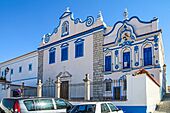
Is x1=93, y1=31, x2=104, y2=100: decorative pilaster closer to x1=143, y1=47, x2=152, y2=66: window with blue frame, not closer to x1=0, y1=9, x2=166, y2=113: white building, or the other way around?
x1=0, y1=9, x2=166, y2=113: white building

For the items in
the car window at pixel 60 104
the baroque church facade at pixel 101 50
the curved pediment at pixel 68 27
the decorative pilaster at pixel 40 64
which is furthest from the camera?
the decorative pilaster at pixel 40 64

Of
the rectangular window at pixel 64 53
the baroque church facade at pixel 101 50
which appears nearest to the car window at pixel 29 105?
the baroque church facade at pixel 101 50

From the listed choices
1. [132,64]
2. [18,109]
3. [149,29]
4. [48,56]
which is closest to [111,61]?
[132,64]

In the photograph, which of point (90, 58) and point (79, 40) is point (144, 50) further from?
point (79, 40)

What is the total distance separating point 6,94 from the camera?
24344 millimetres

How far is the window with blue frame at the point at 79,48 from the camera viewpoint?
26139 millimetres

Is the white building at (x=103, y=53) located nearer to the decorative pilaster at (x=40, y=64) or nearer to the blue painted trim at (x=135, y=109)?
the decorative pilaster at (x=40, y=64)

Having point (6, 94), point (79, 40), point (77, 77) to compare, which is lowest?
point (6, 94)

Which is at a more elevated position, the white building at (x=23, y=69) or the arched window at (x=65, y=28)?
the arched window at (x=65, y=28)

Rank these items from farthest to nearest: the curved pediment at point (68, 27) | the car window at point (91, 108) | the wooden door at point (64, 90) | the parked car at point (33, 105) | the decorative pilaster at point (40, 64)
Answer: the decorative pilaster at point (40, 64) → the curved pediment at point (68, 27) → the wooden door at point (64, 90) → the parked car at point (33, 105) → the car window at point (91, 108)

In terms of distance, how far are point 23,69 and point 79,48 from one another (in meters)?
12.5

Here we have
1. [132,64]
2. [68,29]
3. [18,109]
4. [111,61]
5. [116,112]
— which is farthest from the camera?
[68,29]

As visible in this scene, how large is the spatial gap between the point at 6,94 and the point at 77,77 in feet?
24.3

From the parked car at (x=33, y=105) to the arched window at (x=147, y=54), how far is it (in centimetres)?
1048
